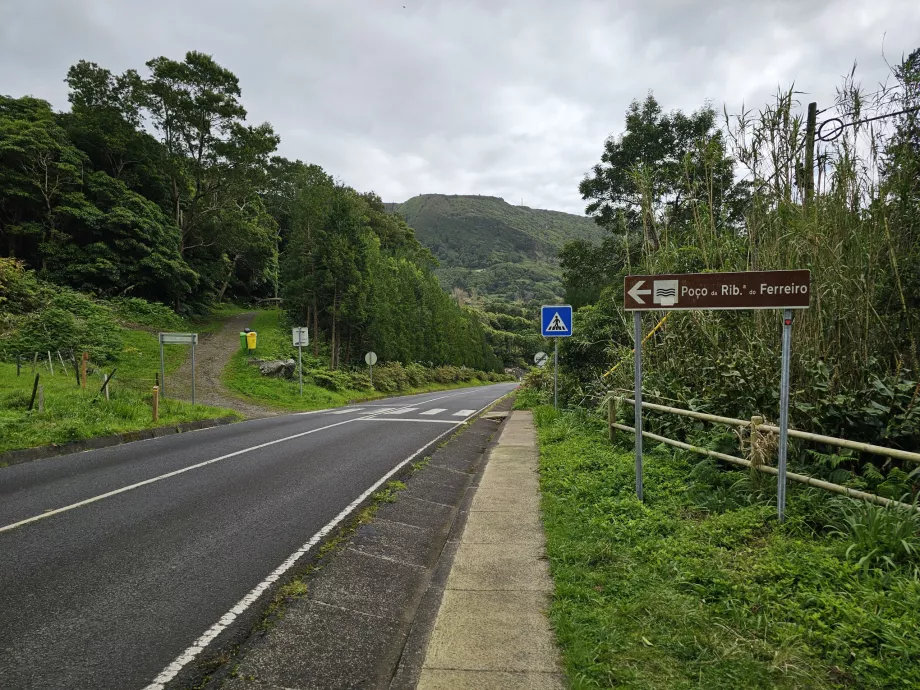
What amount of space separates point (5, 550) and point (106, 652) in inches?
97.4

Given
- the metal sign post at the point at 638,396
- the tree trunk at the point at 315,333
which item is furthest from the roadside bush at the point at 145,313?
the metal sign post at the point at 638,396

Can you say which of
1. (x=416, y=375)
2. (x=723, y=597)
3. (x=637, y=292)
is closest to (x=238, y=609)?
(x=723, y=597)

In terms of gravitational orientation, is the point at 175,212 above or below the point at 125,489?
above

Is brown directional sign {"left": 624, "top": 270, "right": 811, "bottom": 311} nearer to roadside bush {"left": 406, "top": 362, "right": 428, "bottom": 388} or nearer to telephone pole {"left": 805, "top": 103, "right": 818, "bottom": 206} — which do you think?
telephone pole {"left": 805, "top": 103, "right": 818, "bottom": 206}

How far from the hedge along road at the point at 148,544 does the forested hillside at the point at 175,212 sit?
17.8 metres

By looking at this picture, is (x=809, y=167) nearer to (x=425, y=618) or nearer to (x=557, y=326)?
(x=425, y=618)

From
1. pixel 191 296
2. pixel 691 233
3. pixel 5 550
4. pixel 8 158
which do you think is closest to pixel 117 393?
pixel 5 550

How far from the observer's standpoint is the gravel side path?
64.5 feet

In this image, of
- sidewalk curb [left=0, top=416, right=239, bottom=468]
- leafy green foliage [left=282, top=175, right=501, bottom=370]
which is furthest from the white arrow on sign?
leafy green foliage [left=282, top=175, right=501, bottom=370]

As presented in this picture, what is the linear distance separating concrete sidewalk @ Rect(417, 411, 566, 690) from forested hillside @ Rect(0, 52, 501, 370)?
22.9 metres

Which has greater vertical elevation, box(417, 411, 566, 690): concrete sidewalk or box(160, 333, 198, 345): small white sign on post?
box(160, 333, 198, 345): small white sign on post

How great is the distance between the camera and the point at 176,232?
34188mm

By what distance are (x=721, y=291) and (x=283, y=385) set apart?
70.4ft

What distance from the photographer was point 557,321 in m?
12.6
